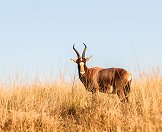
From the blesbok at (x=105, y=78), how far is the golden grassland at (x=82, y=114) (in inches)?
95.7

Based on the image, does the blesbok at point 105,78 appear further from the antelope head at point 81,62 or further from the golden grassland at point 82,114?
the golden grassland at point 82,114

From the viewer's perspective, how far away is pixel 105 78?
12250 millimetres

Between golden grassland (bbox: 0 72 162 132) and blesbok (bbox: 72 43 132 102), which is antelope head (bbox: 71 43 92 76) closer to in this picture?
blesbok (bbox: 72 43 132 102)

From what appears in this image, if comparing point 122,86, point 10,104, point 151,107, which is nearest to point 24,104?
point 10,104

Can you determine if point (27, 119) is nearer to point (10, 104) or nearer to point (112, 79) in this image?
point (10, 104)

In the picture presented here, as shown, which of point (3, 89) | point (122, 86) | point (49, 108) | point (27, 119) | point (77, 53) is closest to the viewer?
point (27, 119)

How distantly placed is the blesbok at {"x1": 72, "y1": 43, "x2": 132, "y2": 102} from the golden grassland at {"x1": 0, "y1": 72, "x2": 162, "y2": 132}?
243 cm

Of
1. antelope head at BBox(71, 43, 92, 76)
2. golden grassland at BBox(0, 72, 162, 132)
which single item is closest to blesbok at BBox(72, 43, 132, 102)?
antelope head at BBox(71, 43, 92, 76)

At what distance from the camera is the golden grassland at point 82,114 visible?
652cm

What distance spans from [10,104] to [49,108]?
0.90 meters

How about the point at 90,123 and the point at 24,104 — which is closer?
the point at 90,123

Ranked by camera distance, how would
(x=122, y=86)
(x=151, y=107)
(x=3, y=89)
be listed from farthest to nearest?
(x=122, y=86)
(x=3, y=89)
(x=151, y=107)

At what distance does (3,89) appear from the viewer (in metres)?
9.99

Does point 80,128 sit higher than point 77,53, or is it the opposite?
point 77,53
